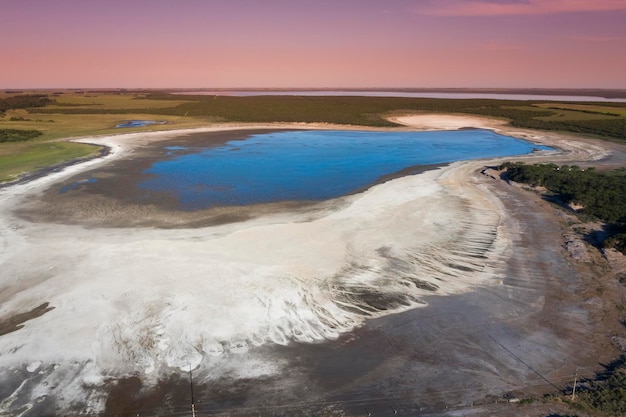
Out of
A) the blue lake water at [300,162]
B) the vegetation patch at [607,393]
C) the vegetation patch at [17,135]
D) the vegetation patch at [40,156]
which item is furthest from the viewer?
the vegetation patch at [17,135]

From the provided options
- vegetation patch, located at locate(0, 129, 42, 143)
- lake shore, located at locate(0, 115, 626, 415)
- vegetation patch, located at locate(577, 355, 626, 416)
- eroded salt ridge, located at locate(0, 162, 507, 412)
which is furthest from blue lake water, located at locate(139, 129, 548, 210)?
vegetation patch, located at locate(0, 129, 42, 143)

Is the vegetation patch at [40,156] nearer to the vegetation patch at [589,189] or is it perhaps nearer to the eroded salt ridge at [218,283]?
the eroded salt ridge at [218,283]

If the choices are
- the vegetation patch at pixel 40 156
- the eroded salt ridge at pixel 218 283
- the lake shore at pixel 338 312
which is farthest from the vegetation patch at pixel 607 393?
the vegetation patch at pixel 40 156

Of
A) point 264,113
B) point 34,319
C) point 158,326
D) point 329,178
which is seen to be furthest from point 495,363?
point 264,113

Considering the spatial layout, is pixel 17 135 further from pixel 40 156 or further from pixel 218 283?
pixel 218 283

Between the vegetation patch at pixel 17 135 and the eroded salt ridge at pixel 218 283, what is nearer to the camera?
the eroded salt ridge at pixel 218 283
